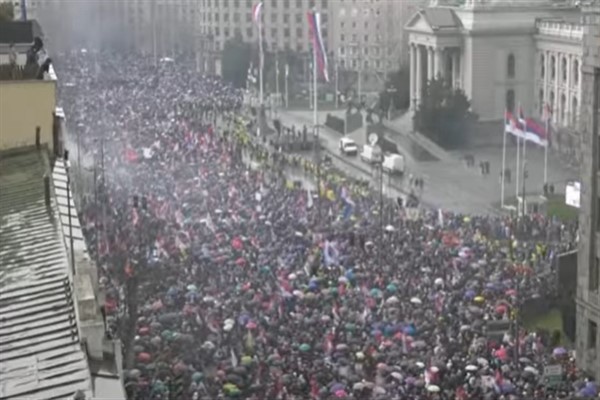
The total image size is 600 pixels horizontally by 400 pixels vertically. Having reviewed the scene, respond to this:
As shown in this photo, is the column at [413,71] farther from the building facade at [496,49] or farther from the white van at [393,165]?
the white van at [393,165]

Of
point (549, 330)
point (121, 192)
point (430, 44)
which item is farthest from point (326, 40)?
point (549, 330)

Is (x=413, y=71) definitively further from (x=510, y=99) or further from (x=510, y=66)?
(x=510, y=99)

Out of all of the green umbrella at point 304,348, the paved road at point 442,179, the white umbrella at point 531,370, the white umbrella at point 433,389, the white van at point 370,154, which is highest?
the green umbrella at point 304,348

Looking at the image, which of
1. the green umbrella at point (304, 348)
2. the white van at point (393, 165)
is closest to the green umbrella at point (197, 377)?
the green umbrella at point (304, 348)

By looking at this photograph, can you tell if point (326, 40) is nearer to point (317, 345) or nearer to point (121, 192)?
point (121, 192)

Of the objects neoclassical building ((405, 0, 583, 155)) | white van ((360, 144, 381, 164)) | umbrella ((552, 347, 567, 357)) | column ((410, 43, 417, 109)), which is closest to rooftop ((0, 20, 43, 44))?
umbrella ((552, 347, 567, 357))

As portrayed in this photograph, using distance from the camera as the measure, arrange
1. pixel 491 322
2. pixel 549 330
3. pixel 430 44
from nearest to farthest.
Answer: pixel 491 322 → pixel 549 330 → pixel 430 44
